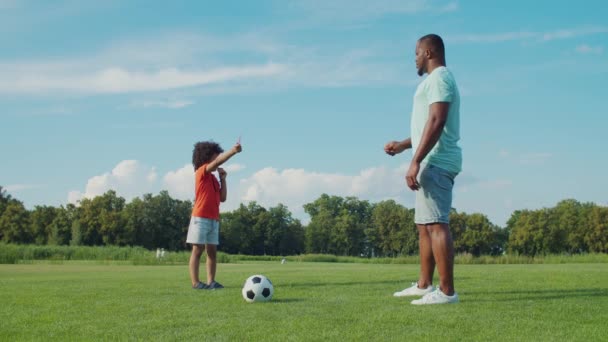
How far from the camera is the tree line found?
272 ft

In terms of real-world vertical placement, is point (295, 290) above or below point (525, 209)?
below

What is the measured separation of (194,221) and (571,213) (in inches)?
3298

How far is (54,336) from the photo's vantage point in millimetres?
4398

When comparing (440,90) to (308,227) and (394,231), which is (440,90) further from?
(308,227)

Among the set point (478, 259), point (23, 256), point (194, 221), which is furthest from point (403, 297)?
point (23, 256)

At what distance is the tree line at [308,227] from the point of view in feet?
272

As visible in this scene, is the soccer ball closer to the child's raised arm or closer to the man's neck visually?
the child's raised arm

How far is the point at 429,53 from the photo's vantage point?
242 inches

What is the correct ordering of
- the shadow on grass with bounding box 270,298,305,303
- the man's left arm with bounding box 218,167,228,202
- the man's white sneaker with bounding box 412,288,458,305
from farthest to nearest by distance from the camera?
the man's left arm with bounding box 218,167,228,202 → the shadow on grass with bounding box 270,298,305,303 → the man's white sneaker with bounding box 412,288,458,305

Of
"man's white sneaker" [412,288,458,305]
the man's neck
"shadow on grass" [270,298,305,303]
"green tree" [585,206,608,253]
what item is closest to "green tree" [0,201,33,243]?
"green tree" [585,206,608,253]

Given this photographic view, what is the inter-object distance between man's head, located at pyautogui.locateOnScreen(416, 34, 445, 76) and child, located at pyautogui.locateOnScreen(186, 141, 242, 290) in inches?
115

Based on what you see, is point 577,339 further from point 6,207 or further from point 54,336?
point 6,207

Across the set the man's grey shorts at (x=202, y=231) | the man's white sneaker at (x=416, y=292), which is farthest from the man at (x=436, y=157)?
the man's grey shorts at (x=202, y=231)

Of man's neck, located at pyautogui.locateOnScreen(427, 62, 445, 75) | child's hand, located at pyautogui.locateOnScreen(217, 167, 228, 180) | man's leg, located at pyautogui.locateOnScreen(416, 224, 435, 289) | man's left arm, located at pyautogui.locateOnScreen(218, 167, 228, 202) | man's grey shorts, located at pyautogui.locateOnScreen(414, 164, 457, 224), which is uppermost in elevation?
man's neck, located at pyautogui.locateOnScreen(427, 62, 445, 75)
